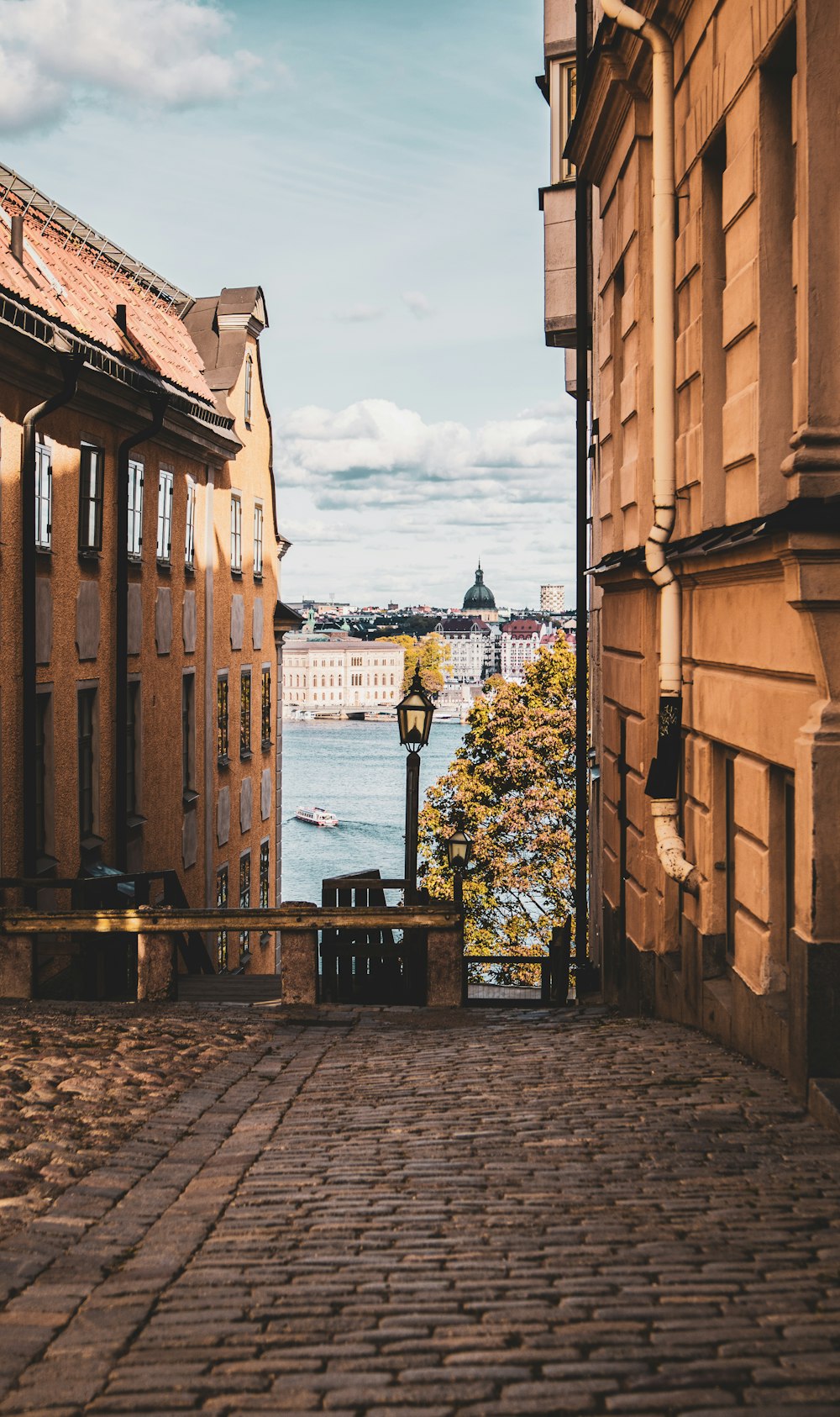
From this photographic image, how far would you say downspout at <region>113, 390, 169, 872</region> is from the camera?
18.4 meters

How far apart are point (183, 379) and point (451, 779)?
19.5 metres

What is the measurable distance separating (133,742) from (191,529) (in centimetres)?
437

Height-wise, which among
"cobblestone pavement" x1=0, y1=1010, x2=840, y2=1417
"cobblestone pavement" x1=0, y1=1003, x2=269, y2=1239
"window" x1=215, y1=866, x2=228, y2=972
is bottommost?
"window" x1=215, y1=866, x2=228, y2=972

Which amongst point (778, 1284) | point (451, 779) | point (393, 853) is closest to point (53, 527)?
point (778, 1284)

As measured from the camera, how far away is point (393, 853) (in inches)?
3509

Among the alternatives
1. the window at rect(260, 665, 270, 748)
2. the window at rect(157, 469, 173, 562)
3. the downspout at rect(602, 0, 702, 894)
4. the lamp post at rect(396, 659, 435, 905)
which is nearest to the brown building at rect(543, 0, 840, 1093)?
the downspout at rect(602, 0, 702, 894)

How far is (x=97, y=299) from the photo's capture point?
66.1 feet

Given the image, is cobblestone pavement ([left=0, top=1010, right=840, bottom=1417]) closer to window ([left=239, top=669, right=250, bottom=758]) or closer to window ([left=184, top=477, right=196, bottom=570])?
window ([left=184, top=477, right=196, bottom=570])

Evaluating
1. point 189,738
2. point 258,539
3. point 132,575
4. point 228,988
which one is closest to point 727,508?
point 228,988

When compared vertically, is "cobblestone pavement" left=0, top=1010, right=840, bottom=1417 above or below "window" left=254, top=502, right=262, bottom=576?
below

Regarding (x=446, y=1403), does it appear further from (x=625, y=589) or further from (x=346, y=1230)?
(x=625, y=589)

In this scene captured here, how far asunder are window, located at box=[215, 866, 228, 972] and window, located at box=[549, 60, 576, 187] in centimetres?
1214

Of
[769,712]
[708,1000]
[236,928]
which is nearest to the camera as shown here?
[769,712]

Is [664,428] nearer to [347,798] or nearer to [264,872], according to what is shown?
[264,872]
